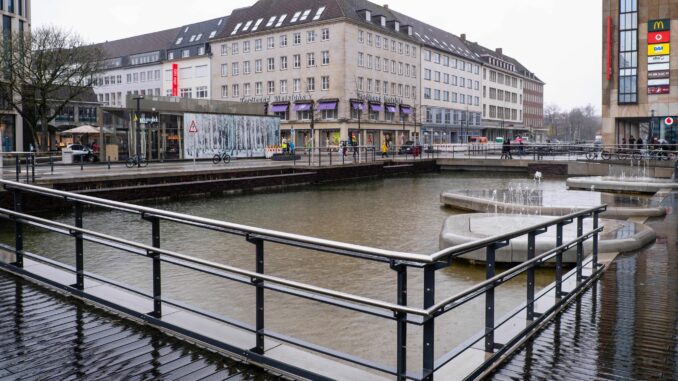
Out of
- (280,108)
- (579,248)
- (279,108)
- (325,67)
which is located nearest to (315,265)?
(579,248)

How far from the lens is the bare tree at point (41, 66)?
46.0 metres

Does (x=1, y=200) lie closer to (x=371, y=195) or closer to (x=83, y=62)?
(x=371, y=195)

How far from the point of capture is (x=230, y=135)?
4197 centimetres

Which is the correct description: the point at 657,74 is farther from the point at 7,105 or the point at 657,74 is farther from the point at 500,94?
the point at 500,94

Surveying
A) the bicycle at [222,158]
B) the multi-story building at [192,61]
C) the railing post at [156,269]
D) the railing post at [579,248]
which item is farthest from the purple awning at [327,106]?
the railing post at [156,269]

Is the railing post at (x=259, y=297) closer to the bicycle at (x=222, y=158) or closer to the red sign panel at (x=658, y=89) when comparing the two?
the bicycle at (x=222, y=158)

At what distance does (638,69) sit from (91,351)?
6050cm

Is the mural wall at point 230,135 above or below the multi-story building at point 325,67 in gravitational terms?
below

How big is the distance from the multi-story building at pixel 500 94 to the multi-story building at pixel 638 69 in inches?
1832

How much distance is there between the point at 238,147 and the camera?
142ft

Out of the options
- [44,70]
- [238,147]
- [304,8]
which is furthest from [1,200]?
[304,8]

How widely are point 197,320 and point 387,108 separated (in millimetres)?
72418

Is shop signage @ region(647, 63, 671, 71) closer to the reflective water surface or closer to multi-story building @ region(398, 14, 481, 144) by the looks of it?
multi-story building @ region(398, 14, 481, 144)

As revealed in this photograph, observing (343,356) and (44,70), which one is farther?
(44,70)
